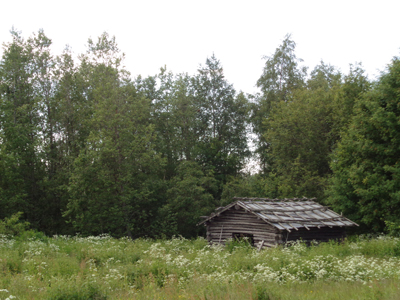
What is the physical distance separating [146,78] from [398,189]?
2812 centimetres

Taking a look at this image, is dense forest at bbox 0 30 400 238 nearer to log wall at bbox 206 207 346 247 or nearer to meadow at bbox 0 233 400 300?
log wall at bbox 206 207 346 247

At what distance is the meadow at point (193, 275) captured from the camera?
6820 millimetres

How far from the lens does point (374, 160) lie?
2128 centimetres

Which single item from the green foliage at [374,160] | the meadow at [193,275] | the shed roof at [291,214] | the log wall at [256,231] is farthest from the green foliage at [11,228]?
the green foliage at [374,160]

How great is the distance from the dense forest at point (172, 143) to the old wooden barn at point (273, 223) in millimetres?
3320

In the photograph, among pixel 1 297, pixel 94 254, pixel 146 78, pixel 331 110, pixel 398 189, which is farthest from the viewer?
pixel 146 78

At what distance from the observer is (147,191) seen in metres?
26.7

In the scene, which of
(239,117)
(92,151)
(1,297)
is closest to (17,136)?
(92,151)

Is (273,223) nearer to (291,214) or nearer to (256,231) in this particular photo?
(256,231)

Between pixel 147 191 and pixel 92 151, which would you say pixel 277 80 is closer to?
pixel 147 191

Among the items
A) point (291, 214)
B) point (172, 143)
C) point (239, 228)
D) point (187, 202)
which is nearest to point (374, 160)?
point (291, 214)

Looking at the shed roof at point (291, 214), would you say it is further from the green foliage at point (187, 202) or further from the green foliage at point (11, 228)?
the green foliage at point (11, 228)

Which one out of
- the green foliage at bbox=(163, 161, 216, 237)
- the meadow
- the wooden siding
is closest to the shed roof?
the wooden siding

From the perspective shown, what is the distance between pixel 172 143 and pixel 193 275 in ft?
89.2
